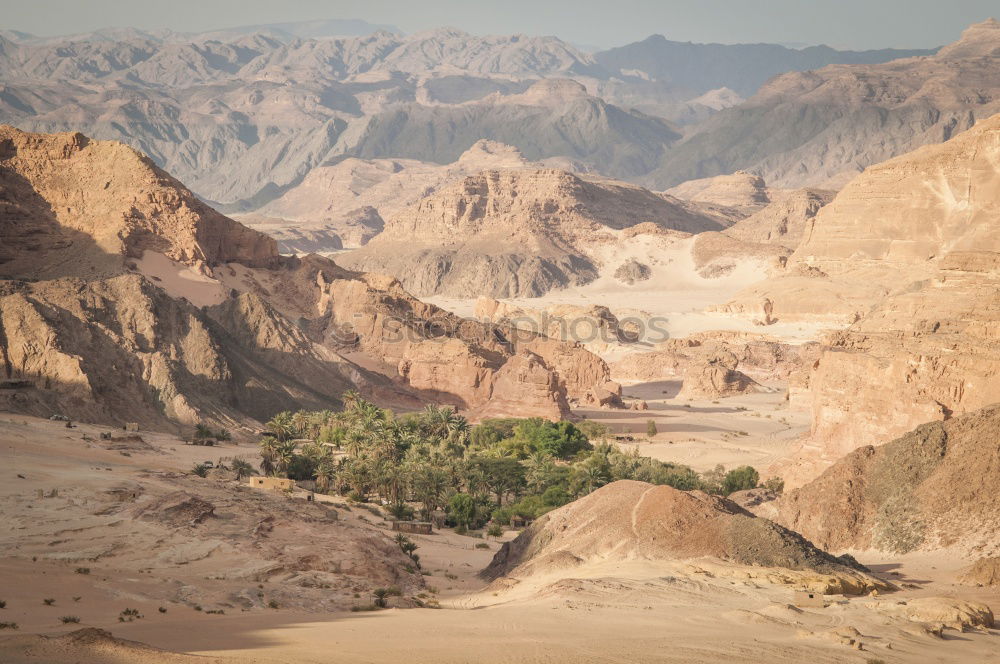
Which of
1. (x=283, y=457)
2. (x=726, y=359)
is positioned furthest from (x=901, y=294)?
(x=726, y=359)

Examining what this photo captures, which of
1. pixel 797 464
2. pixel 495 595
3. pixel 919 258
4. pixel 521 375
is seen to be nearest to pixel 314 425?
pixel 521 375

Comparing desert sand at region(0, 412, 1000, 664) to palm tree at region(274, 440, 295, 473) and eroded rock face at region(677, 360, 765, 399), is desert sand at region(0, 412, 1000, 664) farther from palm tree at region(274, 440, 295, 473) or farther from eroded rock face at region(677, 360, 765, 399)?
eroded rock face at region(677, 360, 765, 399)

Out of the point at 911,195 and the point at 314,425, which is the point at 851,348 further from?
the point at 911,195

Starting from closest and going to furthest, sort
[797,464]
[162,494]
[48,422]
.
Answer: [162,494], [797,464], [48,422]

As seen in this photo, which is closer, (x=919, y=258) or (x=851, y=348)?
(x=851, y=348)

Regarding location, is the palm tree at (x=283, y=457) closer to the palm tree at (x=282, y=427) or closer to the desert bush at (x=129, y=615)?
the palm tree at (x=282, y=427)

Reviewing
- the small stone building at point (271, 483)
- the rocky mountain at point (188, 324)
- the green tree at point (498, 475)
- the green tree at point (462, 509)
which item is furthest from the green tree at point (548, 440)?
the small stone building at point (271, 483)

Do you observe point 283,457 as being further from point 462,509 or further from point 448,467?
point 462,509
